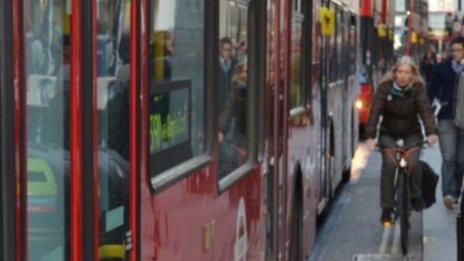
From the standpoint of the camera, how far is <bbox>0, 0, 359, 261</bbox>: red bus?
8.93 ft

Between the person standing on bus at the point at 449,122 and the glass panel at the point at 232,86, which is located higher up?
the glass panel at the point at 232,86

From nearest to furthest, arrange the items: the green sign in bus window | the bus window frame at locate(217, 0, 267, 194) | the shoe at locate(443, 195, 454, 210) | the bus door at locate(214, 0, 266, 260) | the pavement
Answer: the green sign in bus window < the bus door at locate(214, 0, 266, 260) < the bus window frame at locate(217, 0, 267, 194) < the pavement < the shoe at locate(443, 195, 454, 210)

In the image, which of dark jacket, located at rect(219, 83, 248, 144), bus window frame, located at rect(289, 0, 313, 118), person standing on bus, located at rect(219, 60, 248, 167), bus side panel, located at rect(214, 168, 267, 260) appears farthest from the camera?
bus window frame, located at rect(289, 0, 313, 118)

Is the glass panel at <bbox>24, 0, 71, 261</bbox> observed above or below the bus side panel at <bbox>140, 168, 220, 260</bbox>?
above

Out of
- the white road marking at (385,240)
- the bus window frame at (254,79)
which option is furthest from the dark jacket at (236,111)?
the white road marking at (385,240)

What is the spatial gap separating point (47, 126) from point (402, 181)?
7.19 metres

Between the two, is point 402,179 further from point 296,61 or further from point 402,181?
point 296,61

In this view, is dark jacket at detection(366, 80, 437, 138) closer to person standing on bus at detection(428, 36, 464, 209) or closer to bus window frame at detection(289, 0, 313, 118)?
bus window frame at detection(289, 0, 313, 118)

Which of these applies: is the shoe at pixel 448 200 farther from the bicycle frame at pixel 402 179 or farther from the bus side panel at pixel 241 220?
the bus side panel at pixel 241 220

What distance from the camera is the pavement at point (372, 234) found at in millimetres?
9617

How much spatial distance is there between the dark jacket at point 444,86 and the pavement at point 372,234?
98 cm

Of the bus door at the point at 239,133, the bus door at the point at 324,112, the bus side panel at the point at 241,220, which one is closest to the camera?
the bus side panel at the point at 241,220

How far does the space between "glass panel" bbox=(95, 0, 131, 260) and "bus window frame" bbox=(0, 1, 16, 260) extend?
53 cm

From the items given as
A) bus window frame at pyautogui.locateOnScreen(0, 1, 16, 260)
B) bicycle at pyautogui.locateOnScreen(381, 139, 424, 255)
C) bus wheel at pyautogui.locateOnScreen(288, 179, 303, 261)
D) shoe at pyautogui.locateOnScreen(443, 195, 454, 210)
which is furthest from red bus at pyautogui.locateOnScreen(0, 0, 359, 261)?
shoe at pyautogui.locateOnScreen(443, 195, 454, 210)
